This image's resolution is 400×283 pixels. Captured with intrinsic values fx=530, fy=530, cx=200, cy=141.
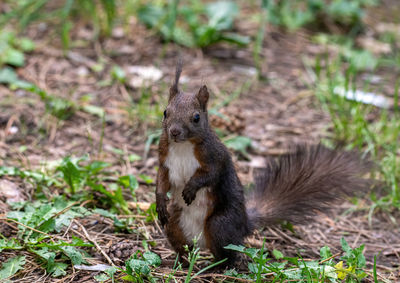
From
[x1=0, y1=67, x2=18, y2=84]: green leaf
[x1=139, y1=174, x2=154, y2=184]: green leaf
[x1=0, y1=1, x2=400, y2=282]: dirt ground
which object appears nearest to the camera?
[x1=0, y1=1, x2=400, y2=282]: dirt ground

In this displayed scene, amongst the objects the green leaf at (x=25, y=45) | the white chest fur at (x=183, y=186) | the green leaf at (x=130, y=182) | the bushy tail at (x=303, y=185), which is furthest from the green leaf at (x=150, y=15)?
the white chest fur at (x=183, y=186)

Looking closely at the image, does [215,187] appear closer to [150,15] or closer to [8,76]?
[8,76]

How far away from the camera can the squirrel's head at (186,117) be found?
7.55ft

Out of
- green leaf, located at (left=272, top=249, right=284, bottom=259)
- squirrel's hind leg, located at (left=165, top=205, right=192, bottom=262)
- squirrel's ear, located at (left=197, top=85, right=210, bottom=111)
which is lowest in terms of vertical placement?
green leaf, located at (left=272, top=249, right=284, bottom=259)

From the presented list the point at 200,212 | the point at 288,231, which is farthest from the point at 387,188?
the point at 200,212

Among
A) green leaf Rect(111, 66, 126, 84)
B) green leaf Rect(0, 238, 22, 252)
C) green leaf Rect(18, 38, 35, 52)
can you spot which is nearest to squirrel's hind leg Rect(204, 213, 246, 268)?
green leaf Rect(0, 238, 22, 252)

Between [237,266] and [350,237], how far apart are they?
0.82m

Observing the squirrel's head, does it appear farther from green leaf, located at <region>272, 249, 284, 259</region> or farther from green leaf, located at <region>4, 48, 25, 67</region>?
green leaf, located at <region>4, 48, 25, 67</region>

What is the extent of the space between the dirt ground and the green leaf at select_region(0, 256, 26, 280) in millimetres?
59

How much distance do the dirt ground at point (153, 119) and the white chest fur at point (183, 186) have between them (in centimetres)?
22

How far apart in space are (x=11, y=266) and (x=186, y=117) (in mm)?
989

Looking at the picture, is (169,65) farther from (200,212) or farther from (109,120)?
(200,212)

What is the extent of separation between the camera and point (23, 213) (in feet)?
8.47

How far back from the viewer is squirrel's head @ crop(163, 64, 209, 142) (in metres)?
2.30
